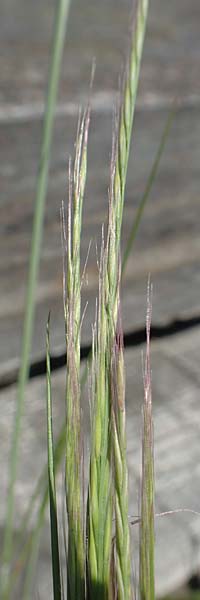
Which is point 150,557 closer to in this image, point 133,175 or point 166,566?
point 166,566

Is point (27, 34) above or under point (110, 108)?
above

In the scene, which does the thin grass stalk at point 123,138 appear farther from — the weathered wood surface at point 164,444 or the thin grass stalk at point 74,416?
the weathered wood surface at point 164,444

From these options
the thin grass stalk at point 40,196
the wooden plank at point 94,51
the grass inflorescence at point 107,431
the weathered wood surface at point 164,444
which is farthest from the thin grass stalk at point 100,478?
the wooden plank at point 94,51

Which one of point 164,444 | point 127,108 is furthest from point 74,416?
point 164,444

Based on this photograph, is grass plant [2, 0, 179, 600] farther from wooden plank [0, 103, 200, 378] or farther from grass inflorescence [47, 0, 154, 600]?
wooden plank [0, 103, 200, 378]

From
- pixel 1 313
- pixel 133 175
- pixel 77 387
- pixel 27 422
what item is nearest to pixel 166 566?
pixel 27 422

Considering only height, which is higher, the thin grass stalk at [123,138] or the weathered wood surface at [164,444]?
the thin grass stalk at [123,138]
